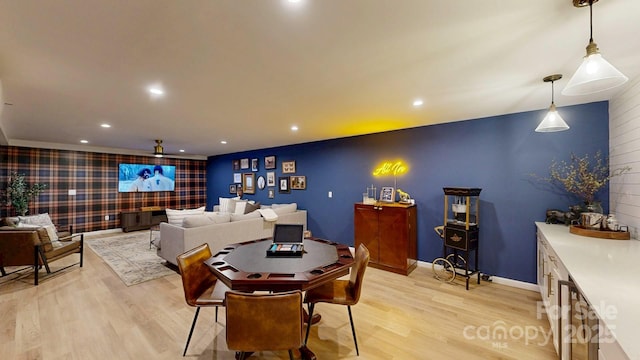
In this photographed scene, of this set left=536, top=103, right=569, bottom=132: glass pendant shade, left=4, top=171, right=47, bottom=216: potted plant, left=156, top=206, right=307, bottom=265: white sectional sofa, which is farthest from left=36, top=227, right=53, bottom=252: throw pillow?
left=536, top=103, right=569, bottom=132: glass pendant shade

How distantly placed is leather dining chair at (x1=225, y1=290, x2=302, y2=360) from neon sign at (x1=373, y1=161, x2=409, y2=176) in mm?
3398

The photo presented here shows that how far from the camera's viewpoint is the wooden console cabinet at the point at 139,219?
6.81 meters

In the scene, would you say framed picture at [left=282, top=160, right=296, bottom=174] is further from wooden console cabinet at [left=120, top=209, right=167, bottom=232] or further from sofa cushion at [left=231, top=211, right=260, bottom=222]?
wooden console cabinet at [left=120, top=209, right=167, bottom=232]

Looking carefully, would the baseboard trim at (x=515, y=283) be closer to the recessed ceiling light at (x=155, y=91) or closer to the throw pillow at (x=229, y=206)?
the recessed ceiling light at (x=155, y=91)

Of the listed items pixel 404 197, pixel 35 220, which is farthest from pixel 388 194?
pixel 35 220

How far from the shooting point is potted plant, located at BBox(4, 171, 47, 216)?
16.5 ft

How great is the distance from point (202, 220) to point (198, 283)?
1983mm

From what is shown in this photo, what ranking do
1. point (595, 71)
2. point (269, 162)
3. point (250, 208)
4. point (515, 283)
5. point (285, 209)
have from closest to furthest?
point (595, 71)
point (515, 283)
point (285, 209)
point (250, 208)
point (269, 162)

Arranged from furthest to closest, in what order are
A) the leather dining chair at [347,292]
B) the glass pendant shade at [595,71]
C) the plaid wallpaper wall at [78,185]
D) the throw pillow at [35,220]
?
the plaid wallpaper wall at [78,185] → the throw pillow at [35,220] → the leather dining chair at [347,292] → the glass pendant shade at [595,71]

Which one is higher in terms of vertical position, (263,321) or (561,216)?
(561,216)

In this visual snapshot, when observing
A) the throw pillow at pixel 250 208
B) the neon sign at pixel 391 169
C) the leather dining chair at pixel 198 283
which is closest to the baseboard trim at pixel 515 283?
the neon sign at pixel 391 169

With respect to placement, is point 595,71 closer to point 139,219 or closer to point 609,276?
point 609,276

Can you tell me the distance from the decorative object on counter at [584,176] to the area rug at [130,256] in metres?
5.37

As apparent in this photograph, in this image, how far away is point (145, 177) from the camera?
24.3 feet
